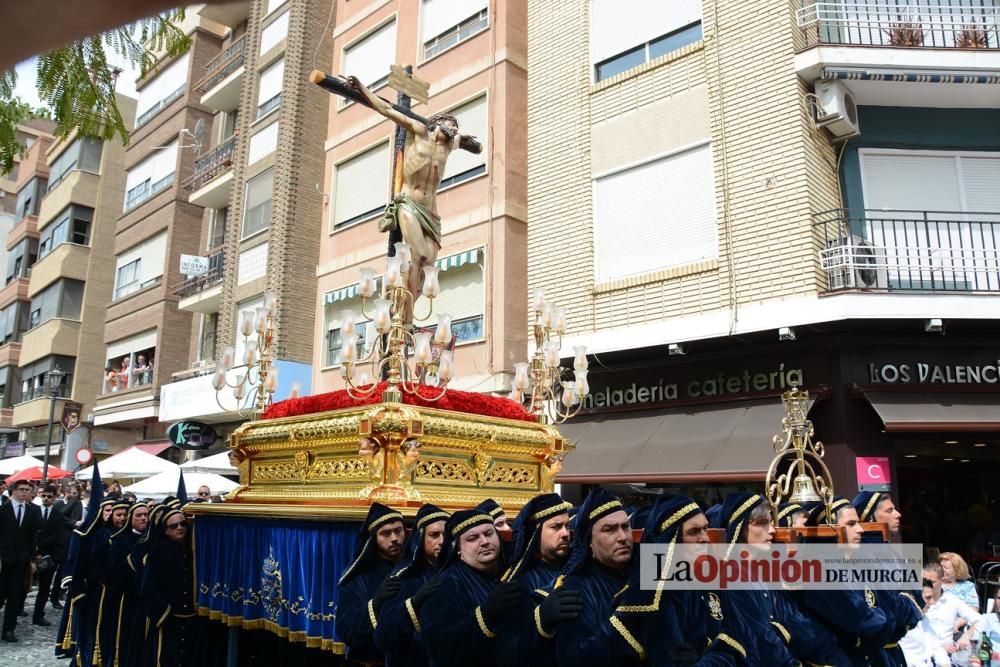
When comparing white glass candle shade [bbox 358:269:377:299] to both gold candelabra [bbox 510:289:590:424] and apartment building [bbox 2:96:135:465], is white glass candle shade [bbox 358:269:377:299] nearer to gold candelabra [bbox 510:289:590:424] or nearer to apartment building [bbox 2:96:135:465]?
gold candelabra [bbox 510:289:590:424]

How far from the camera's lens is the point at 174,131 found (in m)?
25.4

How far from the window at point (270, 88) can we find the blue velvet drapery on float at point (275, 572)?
15926 mm

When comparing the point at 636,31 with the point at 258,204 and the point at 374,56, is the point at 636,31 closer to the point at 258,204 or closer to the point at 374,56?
the point at 374,56

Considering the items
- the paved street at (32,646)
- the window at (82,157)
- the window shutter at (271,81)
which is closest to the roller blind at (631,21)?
the window shutter at (271,81)

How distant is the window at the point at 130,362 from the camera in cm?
2440

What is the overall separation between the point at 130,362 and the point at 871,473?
2261 centimetres

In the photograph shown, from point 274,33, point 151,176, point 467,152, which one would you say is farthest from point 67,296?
point 467,152

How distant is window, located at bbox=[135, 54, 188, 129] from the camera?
26.0 m

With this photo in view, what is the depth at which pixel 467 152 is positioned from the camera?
1537 cm

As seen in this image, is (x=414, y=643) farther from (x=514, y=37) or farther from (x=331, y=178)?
(x=331, y=178)

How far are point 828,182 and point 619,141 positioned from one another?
3.38 meters

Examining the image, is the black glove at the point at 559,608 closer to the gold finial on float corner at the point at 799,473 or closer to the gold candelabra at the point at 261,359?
the gold finial on float corner at the point at 799,473

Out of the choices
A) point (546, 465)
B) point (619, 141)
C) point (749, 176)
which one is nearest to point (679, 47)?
point (619, 141)

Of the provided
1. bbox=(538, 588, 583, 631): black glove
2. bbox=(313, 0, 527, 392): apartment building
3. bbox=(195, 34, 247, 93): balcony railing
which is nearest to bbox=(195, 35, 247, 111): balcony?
bbox=(195, 34, 247, 93): balcony railing
